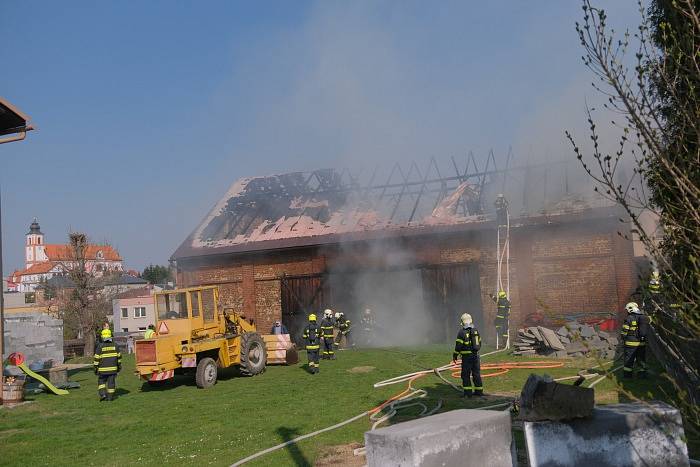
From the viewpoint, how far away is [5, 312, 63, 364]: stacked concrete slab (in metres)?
20.5

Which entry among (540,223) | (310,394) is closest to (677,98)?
(310,394)

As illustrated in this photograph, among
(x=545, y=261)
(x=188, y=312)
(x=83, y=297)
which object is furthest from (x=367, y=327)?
(x=83, y=297)

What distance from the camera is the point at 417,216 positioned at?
76.7 feet

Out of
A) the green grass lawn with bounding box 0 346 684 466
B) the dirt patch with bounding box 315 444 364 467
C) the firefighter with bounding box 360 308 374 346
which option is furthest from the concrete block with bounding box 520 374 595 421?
the firefighter with bounding box 360 308 374 346

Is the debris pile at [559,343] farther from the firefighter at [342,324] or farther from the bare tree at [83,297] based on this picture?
the bare tree at [83,297]

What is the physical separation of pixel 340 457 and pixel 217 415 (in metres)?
4.14

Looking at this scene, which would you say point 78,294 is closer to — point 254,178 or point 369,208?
point 254,178

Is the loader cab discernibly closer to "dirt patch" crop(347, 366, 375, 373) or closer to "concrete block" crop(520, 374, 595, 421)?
"dirt patch" crop(347, 366, 375, 373)

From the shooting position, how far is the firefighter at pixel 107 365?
518 inches

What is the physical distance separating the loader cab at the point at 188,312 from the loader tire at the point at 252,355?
2.90ft

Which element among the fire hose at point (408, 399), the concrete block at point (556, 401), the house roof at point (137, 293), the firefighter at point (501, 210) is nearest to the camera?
the concrete block at point (556, 401)

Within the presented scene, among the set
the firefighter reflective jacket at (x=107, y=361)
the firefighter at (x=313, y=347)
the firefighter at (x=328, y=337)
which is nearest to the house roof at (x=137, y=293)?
the firefighter at (x=328, y=337)

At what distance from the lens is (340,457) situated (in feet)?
24.8

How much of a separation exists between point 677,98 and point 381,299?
21.9 metres
